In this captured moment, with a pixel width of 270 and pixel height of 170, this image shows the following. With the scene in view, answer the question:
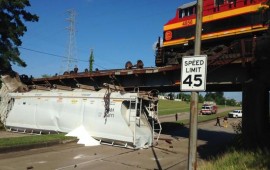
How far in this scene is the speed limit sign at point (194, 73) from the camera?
7.63m

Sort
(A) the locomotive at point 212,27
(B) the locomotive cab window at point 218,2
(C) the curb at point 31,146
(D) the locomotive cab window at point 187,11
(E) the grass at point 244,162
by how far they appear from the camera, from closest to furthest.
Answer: (E) the grass at point 244,162 < (C) the curb at point 31,146 < (A) the locomotive at point 212,27 < (B) the locomotive cab window at point 218,2 < (D) the locomotive cab window at point 187,11

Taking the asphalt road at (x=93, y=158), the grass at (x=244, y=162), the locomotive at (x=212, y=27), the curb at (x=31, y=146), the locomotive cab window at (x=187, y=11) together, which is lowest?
the asphalt road at (x=93, y=158)

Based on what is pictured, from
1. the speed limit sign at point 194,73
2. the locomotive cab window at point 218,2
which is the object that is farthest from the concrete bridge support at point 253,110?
the speed limit sign at point 194,73

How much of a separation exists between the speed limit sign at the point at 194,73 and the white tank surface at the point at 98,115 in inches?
384

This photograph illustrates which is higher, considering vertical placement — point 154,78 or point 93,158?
point 154,78

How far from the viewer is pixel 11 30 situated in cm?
2738

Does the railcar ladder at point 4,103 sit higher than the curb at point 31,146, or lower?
higher

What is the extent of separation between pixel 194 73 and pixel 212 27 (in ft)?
40.8

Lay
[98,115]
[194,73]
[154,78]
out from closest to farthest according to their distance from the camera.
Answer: [194,73] < [98,115] < [154,78]

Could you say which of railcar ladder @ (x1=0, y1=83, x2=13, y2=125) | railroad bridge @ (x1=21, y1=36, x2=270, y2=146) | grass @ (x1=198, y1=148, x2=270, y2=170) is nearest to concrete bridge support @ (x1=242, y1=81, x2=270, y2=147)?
railroad bridge @ (x1=21, y1=36, x2=270, y2=146)

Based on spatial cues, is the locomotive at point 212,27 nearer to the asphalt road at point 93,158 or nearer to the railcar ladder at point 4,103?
the asphalt road at point 93,158

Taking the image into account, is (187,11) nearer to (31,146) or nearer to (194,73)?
(31,146)

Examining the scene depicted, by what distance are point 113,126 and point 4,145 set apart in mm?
5750

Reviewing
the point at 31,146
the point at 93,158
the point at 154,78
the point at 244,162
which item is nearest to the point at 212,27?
the point at 154,78
